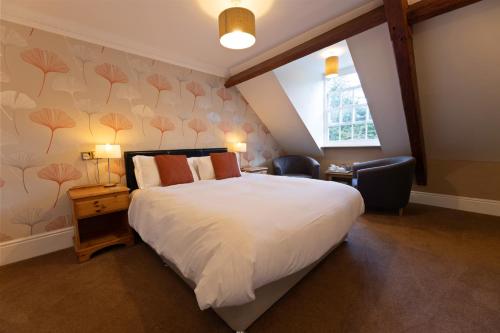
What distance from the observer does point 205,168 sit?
2.99 metres

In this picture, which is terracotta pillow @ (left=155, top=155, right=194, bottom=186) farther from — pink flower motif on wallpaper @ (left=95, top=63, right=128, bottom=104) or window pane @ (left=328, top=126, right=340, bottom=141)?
window pane @ (left=328, top=126, right=340, bottom=141)

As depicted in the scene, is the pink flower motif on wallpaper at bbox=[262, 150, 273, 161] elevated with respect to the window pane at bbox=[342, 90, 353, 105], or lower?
lower

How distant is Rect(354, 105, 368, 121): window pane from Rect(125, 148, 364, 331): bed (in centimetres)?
270

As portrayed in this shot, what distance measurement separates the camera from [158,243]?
165cm

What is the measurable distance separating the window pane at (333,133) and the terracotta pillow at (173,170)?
329 cm

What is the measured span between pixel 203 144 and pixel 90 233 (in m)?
1.97

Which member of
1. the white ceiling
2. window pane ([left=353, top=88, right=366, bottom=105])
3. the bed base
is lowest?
the bed base

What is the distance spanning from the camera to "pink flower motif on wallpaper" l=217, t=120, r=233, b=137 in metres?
3.87

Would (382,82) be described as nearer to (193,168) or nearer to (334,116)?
(334,116)

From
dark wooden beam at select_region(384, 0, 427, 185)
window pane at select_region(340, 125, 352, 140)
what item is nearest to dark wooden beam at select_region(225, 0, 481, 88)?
dark wooden beam at select_region(384, 0, 427, 185)

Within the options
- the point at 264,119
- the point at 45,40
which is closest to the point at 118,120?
the point at 45,40

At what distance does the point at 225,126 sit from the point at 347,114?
257cm

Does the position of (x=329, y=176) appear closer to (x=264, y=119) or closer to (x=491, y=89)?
(x=264, y=119)

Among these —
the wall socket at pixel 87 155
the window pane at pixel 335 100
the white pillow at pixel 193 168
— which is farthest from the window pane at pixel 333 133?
the wall socket at pixel 87 155
